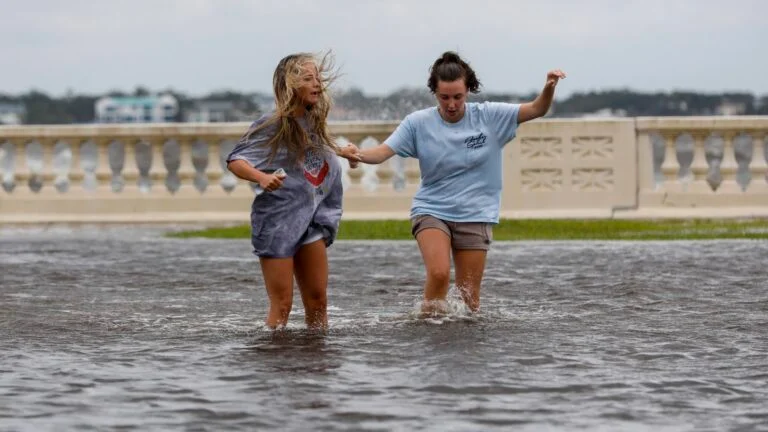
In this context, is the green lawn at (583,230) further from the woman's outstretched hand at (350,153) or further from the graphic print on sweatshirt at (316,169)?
the graphic print on sweatshirt at (316,169)

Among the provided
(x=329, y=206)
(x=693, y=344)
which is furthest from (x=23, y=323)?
(x=693, y=344)

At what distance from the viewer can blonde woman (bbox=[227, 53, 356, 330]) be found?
920cm

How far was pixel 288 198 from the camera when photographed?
927cm

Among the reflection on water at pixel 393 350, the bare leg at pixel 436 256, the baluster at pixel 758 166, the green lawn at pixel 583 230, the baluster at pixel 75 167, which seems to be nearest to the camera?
the reflection on water at pixel 393 350

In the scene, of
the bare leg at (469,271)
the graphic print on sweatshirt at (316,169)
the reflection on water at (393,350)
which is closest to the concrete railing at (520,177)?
the reflection on water at (393,350)

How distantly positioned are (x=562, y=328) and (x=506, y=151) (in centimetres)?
1100

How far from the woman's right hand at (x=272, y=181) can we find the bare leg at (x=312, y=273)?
0.52 metres

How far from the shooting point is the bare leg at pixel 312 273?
942cm

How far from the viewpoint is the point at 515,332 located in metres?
9.90

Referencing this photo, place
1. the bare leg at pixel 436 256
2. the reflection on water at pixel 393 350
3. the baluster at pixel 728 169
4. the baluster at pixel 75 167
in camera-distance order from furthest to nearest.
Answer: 1. the baluster at pixel 75 167
2. the baluster at pixel 728 169
3. the bare leg at pixel 436 256
4. the reflection on water at pixel 393 350

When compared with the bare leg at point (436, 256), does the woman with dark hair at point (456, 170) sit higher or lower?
higher

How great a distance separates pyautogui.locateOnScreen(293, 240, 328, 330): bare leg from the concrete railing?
1131 centimetres

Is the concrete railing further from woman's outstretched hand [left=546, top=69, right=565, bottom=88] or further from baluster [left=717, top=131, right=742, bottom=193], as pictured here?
woman's outstretched hand [left=546, top=69, right=565, bottom=88]

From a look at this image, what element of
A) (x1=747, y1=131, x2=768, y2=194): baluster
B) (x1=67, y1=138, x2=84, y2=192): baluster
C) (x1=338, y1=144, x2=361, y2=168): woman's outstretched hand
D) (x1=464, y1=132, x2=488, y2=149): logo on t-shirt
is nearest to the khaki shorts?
(x1=464, y1=132, x2=488, y2=149): logo on t-shirt
